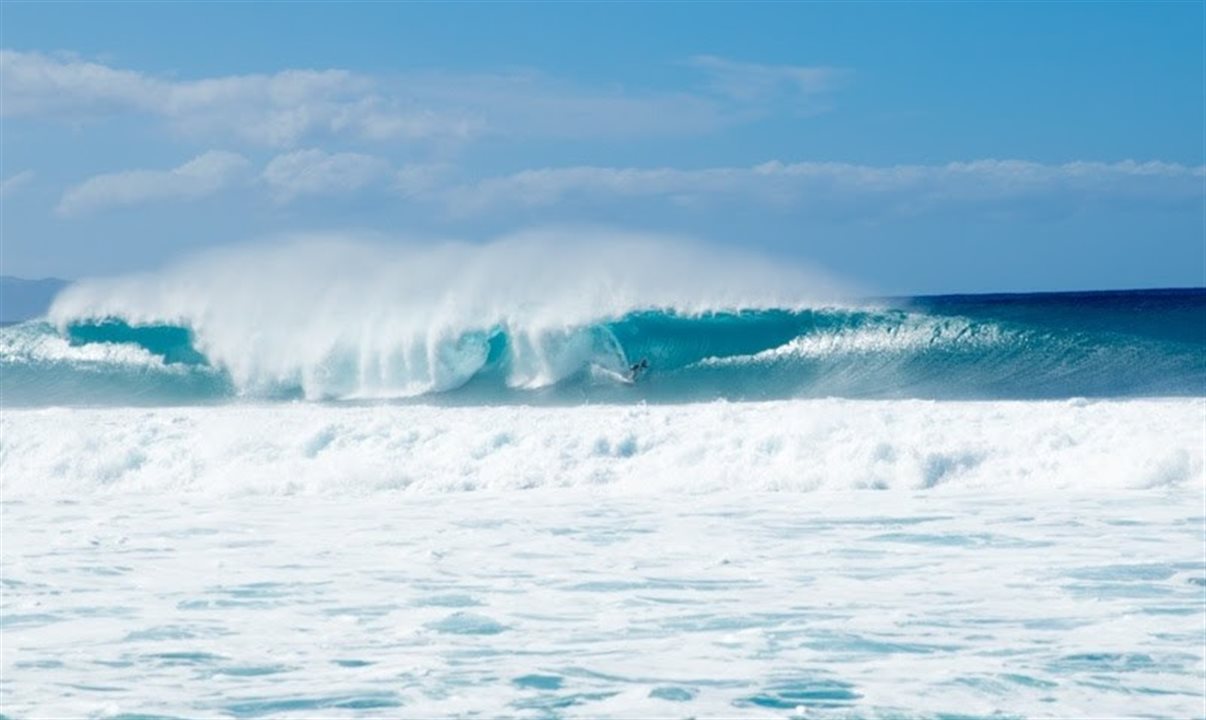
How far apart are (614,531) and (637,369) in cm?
1311

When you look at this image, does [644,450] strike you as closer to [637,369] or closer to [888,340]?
[637,369]

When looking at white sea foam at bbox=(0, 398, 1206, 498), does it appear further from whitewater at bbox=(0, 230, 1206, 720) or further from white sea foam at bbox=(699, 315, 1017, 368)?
white sea foam at bbox=(699, 315, 1017, 368)

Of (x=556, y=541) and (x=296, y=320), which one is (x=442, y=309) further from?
(x=556, y=541)

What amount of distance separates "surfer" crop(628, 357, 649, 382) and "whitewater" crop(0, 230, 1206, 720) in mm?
155

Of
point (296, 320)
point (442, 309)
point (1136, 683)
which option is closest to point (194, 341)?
point (296, 320)

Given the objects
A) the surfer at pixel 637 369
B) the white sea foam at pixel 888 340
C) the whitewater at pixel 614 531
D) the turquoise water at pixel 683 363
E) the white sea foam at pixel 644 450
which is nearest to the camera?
the whitewater at pixel 614 531

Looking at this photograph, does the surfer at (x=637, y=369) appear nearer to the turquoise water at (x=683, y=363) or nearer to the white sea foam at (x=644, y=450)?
the turquoise water at (x=683, y=363)

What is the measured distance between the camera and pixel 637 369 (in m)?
23.1

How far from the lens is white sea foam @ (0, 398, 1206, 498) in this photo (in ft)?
40.6

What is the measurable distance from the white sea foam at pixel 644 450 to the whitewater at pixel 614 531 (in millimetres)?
47

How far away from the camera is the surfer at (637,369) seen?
75.1 feet

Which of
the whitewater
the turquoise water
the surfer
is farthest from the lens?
the surfer

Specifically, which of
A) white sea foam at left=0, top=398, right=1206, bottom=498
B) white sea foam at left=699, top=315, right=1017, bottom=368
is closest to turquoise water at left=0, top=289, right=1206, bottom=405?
white sea foam at left=699, top=315, right=1017, bottom=368

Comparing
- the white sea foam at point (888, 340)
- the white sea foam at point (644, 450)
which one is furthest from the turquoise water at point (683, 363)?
the white sea foam at point (644, 450)
